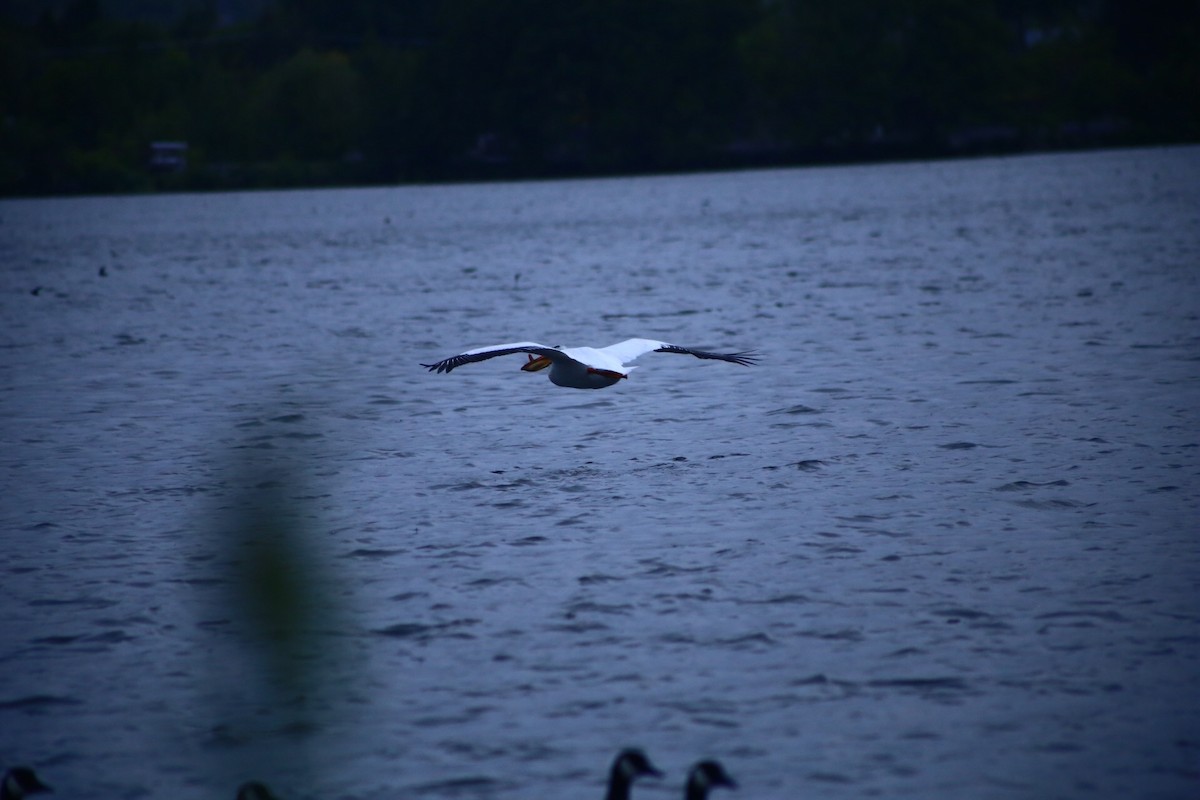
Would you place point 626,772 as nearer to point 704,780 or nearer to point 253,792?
point 704,780

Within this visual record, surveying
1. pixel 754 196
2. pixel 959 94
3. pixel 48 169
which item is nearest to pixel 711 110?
pixel 959 94

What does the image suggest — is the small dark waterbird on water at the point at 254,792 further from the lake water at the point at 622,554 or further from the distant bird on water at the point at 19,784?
the distant bird on water at the point at 19,784

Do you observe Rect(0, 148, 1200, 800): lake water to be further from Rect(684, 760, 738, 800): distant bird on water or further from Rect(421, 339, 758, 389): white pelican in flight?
Rect(421, 339, 758, 389): white pelican in flight

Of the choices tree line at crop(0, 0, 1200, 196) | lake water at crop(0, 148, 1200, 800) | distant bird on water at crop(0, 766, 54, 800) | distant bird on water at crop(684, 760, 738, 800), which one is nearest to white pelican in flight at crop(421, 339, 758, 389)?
lake water at crop(0, 148, 1200, 800)

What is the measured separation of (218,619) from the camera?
10.0 meters

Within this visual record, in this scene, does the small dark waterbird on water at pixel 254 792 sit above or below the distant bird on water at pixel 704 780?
below

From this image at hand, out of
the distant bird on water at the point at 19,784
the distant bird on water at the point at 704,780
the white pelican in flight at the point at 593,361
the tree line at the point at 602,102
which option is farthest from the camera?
the tree line at the point at 602,102

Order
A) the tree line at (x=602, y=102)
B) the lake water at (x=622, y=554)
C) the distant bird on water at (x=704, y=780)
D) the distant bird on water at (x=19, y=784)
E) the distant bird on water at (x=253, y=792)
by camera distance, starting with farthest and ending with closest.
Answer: the tree line at (x=602, y=102) → the lake water at (x=622, y=554) → the distant bird on water at (x=19, y=784) → the distant bird on water at (x=253, y=792) → the distant bird on water at (x=704, y=780)

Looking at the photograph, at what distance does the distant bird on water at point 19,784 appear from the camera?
7133mm

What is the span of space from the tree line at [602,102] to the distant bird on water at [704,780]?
102 meters

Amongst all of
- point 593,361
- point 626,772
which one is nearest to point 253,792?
point 626,772

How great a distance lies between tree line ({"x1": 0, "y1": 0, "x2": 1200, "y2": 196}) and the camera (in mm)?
108062

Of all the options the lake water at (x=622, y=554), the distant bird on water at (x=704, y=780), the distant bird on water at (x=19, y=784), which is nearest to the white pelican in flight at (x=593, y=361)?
the lake water at (x=622, y=554)

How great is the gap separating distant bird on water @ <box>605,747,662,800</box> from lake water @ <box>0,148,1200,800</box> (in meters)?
0.39
